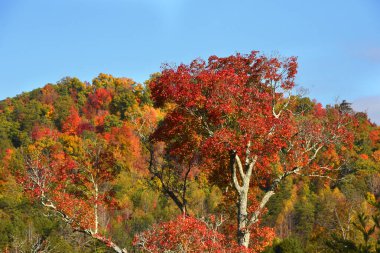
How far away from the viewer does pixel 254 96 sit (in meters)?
11.5

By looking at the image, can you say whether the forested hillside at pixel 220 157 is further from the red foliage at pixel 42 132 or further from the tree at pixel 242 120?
the red foliage at pixel 42 132

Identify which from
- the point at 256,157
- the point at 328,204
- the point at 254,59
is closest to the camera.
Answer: the point at 256,157

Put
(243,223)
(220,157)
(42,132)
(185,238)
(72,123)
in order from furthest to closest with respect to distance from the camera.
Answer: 1. (72,123)
2. (42,132)
3. (220,157)
4. (243,223)
5. (185,238)

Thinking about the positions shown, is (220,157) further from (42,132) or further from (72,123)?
(72,123)

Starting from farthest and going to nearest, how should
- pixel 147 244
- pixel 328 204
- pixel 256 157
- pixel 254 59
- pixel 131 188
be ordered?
1. pixel 131 188
2. pixel 328 204
3. pixel 254 59
4. pixel 256 157
5. pixel 147 244

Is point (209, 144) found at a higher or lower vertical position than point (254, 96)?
lower

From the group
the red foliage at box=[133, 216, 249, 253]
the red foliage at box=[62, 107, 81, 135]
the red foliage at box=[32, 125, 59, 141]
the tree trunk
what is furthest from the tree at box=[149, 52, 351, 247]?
the red foliage at box=[62, 107, 81, 135]

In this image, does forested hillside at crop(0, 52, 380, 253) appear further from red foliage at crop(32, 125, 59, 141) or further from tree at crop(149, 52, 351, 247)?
red foliage at crop(32, 125, 59, 141)

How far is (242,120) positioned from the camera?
10.6m

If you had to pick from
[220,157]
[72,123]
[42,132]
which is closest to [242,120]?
[220,157]

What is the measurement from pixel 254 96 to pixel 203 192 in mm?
44380

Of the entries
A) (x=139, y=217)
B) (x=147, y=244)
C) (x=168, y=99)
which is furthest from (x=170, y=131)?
(x=139, y=217)

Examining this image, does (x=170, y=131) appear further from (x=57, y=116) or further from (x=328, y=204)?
(x=57, y=116)

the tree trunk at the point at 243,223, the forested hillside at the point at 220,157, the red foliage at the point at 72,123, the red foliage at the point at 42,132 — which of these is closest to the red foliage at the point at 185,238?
the forested hillside at the point at 220,157
